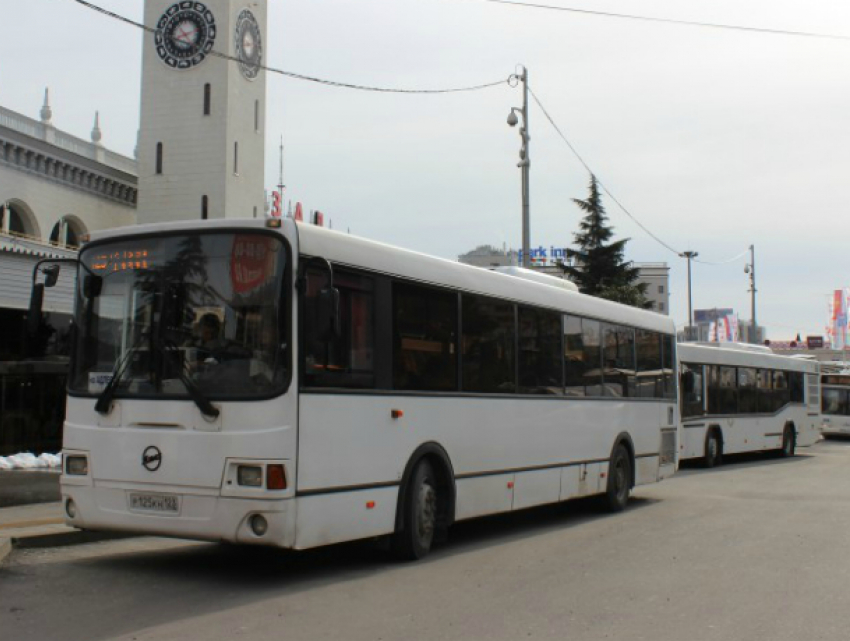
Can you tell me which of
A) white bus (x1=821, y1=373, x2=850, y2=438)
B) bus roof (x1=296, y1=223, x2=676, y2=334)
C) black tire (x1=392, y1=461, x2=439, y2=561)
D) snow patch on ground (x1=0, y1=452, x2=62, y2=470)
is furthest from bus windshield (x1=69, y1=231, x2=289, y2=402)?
white bus (x1=821, y1=373, x2=850, y2=438)

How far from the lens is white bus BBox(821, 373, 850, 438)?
142 feet

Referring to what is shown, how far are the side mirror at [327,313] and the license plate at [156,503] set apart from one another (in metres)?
1.77

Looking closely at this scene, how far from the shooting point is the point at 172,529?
7.79 m

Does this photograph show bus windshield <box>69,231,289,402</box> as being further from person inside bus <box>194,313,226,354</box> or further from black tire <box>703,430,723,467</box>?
black tire <box>703,430,723,467</box>

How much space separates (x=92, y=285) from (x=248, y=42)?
49.1 m

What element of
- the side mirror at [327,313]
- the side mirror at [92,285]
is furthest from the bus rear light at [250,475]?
the side mirror at [92,285]

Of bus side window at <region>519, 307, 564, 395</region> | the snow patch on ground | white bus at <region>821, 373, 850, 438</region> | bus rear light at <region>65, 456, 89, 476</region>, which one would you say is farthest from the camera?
white bus at <region>821, 373, 850, 438</region>

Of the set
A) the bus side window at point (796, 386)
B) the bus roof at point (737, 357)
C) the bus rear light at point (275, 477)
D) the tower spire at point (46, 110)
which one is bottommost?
the bus rear light at point (275, 477)

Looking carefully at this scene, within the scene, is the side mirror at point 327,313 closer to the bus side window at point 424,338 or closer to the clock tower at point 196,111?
the bus side window at point 424,338

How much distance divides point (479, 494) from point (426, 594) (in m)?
2.86

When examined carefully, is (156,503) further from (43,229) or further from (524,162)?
(43,229)

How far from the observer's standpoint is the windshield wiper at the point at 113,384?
816 cm

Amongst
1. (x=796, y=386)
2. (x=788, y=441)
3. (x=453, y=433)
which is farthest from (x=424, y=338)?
(x=796, y=386)

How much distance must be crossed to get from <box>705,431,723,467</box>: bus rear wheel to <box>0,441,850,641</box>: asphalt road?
12427mm
